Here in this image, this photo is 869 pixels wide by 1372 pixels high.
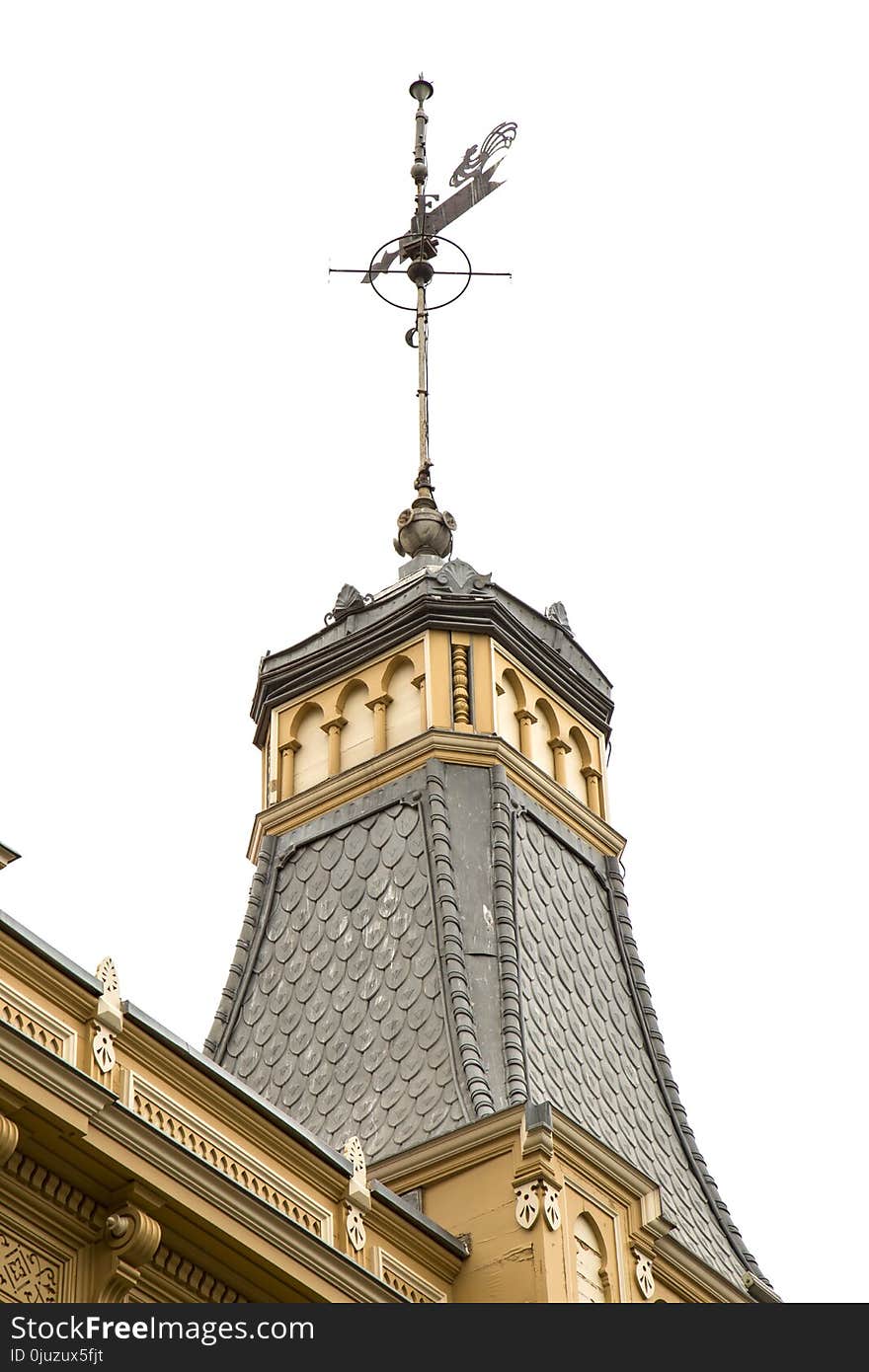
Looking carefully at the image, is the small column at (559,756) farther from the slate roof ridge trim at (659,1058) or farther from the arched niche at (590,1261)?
the arched niche at (590,1261)

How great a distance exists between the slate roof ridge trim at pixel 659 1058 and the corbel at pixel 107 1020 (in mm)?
8877

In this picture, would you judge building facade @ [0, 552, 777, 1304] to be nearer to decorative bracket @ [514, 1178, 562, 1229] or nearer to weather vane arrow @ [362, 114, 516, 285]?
decorative bracket @ [514, 1178, 562, 1229]

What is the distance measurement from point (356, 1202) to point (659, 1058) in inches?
284

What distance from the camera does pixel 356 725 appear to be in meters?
28.0

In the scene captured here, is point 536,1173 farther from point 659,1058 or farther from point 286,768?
point 286,768

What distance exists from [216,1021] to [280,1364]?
35.2 ft

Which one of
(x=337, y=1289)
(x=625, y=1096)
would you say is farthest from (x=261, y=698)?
(x=337, y=1289)

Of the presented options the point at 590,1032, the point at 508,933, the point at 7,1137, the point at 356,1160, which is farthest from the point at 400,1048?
the point at 7,1137

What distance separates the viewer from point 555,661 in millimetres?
28984

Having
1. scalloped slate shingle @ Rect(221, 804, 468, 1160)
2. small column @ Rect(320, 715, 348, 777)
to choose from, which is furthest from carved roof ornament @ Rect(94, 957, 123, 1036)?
small column @ Rect(320, 715, 348, 777)

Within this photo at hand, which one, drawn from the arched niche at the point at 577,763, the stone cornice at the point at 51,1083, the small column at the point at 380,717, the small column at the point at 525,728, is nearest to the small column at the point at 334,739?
the small column at the point at 380,717

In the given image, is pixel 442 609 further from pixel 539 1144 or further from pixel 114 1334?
pixel 114 1334

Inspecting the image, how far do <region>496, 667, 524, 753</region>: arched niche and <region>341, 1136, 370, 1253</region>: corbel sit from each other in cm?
802

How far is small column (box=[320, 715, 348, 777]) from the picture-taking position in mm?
27766
